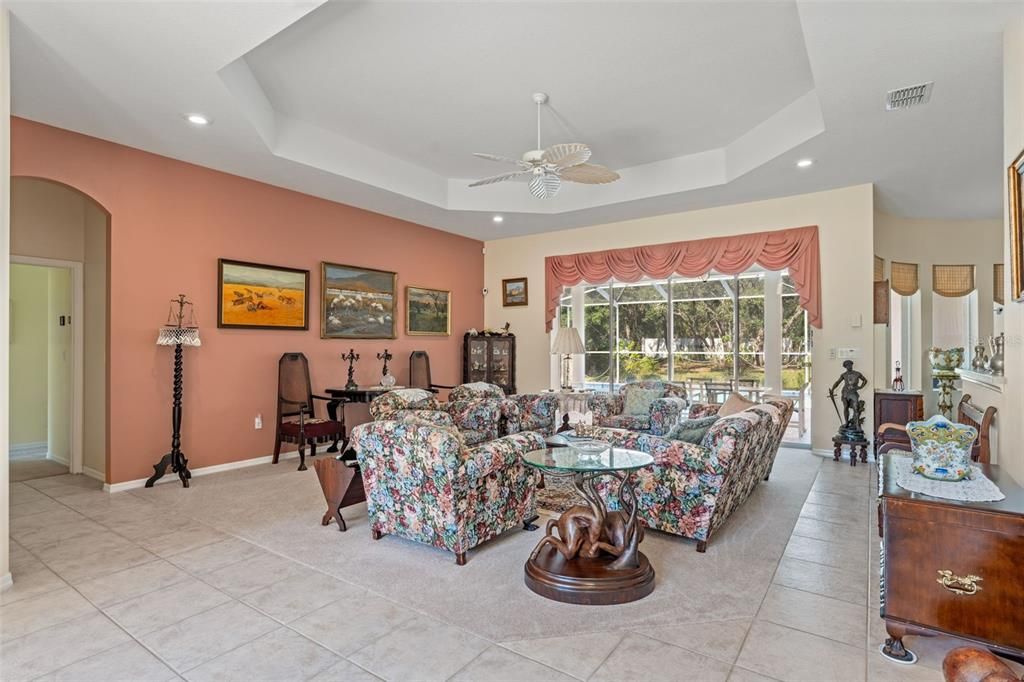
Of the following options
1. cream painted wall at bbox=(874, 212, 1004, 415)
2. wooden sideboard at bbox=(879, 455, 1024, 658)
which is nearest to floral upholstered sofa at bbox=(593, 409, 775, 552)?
wooden sideboard at bbox=(879, 455, 1024, 658)

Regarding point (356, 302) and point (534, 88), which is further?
point (356, 302)

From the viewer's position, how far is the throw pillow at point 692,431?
11.5ft

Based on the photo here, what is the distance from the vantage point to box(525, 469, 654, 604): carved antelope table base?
2.72 metres

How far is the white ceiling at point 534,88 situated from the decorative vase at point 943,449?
2.14 metres

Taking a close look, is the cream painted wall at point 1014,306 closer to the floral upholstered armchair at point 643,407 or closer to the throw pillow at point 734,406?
the throw pillow at point 734,406

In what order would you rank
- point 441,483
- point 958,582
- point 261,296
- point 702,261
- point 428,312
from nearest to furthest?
point 958,582
point 441,483
point 261,296
point 702,261
point 428,312

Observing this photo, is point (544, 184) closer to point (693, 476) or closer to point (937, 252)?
point (693, 476)

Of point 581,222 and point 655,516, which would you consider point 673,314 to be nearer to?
point 581,222

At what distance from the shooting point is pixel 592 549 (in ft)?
9.59

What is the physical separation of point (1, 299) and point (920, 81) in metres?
5.60

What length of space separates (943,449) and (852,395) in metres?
3.66

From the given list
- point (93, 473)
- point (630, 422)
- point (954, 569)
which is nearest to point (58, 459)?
point (93, 473)

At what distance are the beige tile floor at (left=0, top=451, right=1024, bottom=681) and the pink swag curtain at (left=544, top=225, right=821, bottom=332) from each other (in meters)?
3.38

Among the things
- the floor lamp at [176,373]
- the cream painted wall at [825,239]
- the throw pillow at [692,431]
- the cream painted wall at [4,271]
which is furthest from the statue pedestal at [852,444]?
the cream painted wall at [4,271]
